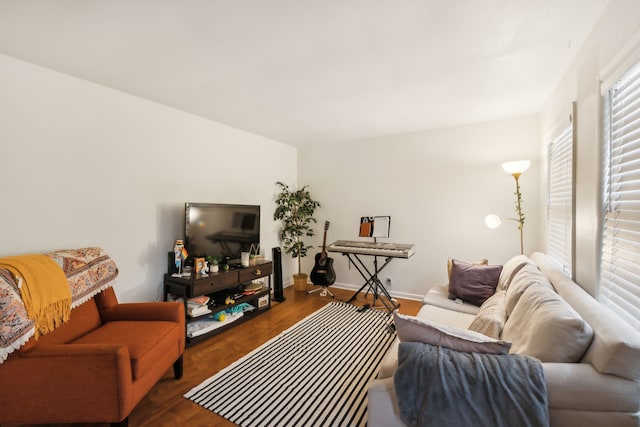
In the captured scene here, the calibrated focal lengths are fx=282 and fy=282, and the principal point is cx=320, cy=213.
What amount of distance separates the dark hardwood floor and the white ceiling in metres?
2.09

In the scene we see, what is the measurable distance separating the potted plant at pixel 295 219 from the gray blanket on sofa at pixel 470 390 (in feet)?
11.0

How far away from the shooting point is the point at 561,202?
2.46 metres

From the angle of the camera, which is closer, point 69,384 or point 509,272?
point 69,384

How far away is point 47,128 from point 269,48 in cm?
184

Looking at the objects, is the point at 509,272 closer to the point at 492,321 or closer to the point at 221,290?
the point at 492,321

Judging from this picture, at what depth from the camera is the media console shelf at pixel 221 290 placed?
273 centimetres

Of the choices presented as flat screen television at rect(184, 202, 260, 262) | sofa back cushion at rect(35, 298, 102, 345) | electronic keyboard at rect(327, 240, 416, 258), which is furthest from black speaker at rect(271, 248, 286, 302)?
sofa back cushion at rect(35, 298, 102, 345)

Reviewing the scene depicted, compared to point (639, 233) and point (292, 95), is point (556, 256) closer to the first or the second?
point (639, 233)

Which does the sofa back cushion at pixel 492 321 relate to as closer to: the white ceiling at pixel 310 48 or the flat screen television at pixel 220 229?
the white ceiling at pixel 310 48

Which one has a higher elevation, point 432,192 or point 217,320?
point 432,192

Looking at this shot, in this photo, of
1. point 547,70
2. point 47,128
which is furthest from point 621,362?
point 47,128

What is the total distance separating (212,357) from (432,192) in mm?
3289

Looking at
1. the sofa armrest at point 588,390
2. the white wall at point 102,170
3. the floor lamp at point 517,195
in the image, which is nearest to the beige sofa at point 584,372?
the sofa armrest at point 588,390

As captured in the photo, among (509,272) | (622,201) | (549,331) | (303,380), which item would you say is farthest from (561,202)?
(303,380)
